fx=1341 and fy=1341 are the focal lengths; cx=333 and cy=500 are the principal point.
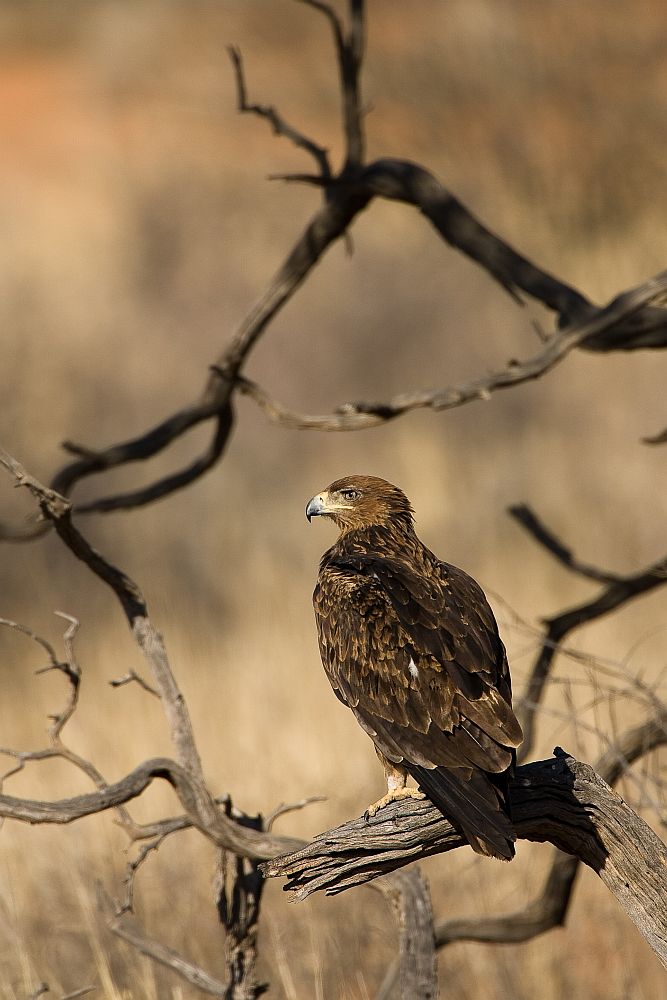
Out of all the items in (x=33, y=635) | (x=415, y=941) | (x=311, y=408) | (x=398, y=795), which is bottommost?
(x=415, y=941)

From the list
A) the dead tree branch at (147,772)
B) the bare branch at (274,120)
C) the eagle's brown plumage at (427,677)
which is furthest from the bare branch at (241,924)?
the bare branch at (274,120)

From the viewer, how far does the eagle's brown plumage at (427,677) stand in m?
3.25

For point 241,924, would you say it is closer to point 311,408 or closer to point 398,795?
point 398,795

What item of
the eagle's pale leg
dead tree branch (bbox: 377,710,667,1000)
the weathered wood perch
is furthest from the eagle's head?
the weathered wood perch

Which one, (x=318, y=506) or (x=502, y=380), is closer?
(x=502, y=380)

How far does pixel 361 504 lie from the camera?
4.53 metres

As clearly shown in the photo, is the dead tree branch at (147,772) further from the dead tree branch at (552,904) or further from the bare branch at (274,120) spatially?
the bare branch at (274,120)

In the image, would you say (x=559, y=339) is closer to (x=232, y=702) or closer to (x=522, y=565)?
(x=232, y=702)

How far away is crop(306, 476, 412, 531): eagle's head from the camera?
4.46 meters

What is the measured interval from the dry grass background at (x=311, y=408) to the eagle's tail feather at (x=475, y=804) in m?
0.93

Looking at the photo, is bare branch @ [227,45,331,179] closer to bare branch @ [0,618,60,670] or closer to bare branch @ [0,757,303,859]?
bare branch @ [0,618,60,670]

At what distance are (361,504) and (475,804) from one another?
5.12 feet

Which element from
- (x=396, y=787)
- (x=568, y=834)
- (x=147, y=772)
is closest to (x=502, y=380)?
(x=396, y=787)

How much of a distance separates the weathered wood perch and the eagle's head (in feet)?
4.19
